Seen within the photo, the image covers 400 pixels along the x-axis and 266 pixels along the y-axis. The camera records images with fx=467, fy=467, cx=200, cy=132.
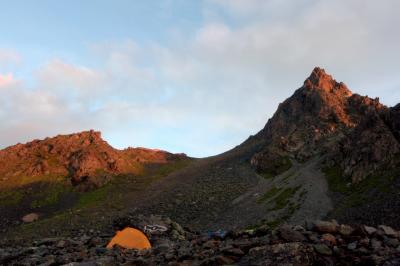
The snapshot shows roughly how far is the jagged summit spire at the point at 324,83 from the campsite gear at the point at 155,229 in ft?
390

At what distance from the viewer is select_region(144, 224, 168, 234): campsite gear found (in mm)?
48969

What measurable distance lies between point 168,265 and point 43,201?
11582cm

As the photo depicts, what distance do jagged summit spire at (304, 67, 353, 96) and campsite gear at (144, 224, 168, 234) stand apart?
118844 mm

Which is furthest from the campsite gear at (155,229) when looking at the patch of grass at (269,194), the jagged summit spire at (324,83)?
the jagged summit spire at (324,83)

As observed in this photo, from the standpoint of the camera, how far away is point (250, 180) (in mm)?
125938

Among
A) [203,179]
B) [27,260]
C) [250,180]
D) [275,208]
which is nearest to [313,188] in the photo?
[275,208]

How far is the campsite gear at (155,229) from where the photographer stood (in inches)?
1928

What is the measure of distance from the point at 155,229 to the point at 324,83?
12708cm

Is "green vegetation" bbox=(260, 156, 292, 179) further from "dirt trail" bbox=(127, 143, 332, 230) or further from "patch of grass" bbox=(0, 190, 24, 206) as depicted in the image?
"patch of grass" bbox=(0, 190, 24, 206)

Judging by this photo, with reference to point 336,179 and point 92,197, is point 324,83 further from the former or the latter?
point 92,197

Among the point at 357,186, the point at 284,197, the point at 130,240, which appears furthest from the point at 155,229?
the point at 357,186

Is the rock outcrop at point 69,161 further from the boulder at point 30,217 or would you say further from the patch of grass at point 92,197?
the boulder at point 30,217

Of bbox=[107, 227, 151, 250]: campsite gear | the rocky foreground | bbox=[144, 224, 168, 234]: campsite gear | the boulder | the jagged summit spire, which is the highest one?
the jagged summit spire

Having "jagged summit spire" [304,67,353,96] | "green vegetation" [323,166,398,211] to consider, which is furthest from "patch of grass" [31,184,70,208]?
"jagged summit spire" [304,67,353,96]
